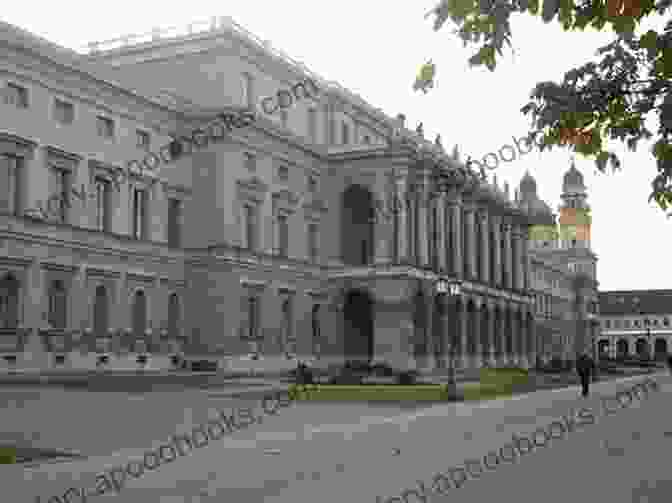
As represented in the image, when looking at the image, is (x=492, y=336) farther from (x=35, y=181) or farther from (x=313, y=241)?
(x=35, y=181)

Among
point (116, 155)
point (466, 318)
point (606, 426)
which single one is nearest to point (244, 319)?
point (116, 155)

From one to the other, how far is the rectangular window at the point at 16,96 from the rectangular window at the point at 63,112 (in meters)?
2.32

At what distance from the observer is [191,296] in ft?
190

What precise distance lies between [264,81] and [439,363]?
27.1 metres

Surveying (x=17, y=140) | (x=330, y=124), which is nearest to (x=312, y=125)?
(x=330, y=124)

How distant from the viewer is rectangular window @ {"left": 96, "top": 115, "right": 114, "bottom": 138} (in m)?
51.2

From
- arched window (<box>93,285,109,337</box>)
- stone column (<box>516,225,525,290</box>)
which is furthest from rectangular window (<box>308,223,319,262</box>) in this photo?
stone column (<box>516,225,525,290</box>)

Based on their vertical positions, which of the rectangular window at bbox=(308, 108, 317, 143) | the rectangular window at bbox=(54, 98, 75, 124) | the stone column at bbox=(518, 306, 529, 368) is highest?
the rectangular window at bbox=(308, 108, 317, 143)

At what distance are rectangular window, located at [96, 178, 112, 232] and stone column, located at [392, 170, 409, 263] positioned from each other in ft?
82.9

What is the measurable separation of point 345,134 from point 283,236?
609 inches

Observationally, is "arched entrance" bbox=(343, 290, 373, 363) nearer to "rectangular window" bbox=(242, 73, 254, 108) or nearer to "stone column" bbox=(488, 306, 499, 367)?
"rectangular window" bbox=(242, 73, 254, 108)

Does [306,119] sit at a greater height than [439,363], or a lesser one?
greater

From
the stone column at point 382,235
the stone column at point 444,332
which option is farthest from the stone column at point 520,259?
the stone column at point 382,235

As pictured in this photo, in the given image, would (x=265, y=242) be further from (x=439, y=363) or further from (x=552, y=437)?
(x=552, y=437)
